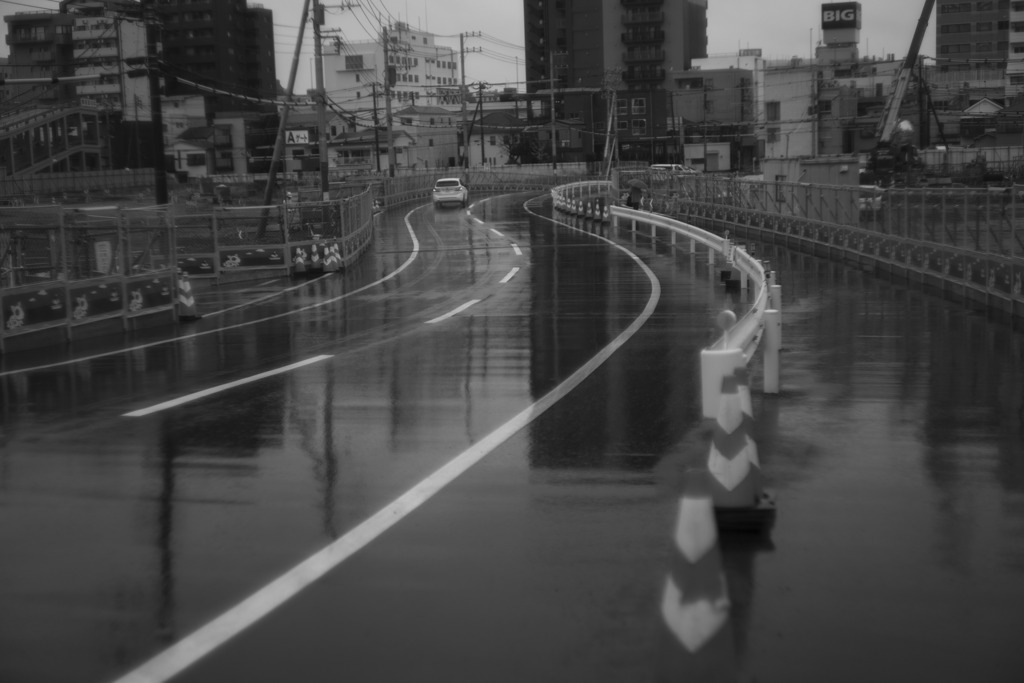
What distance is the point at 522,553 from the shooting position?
263 inches

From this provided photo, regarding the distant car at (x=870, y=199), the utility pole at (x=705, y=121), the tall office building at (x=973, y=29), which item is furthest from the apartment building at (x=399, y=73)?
the distant car at (x=870, y=199)

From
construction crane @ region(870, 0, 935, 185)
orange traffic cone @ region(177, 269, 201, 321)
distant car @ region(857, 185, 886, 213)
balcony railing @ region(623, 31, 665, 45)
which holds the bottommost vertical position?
orange traffic cone @ region(177, 269, 201, 321)

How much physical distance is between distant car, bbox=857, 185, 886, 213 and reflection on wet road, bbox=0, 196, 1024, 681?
370 inches

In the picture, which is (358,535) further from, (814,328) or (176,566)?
(814,328)

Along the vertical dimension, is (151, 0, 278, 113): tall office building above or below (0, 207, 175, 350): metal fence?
Answer: above

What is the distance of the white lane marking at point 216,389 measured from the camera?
11.9 meters

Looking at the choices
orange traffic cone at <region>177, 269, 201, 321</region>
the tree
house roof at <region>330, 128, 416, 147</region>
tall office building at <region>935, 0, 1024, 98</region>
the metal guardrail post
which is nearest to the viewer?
the metal guardrail post

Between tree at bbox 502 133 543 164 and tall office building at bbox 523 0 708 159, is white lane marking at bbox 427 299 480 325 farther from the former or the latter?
tree at bbox 502 133 543 164

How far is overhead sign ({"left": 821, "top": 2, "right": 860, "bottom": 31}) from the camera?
107 m

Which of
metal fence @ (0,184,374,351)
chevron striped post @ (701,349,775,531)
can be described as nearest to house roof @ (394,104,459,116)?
metal fence @ (0,184,374,351)

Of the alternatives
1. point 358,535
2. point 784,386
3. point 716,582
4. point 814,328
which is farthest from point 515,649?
point 814,328

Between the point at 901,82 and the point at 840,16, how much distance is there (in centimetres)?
4140

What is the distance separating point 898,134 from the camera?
6744 cm

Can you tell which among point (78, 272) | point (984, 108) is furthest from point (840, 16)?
point (78, 272)
